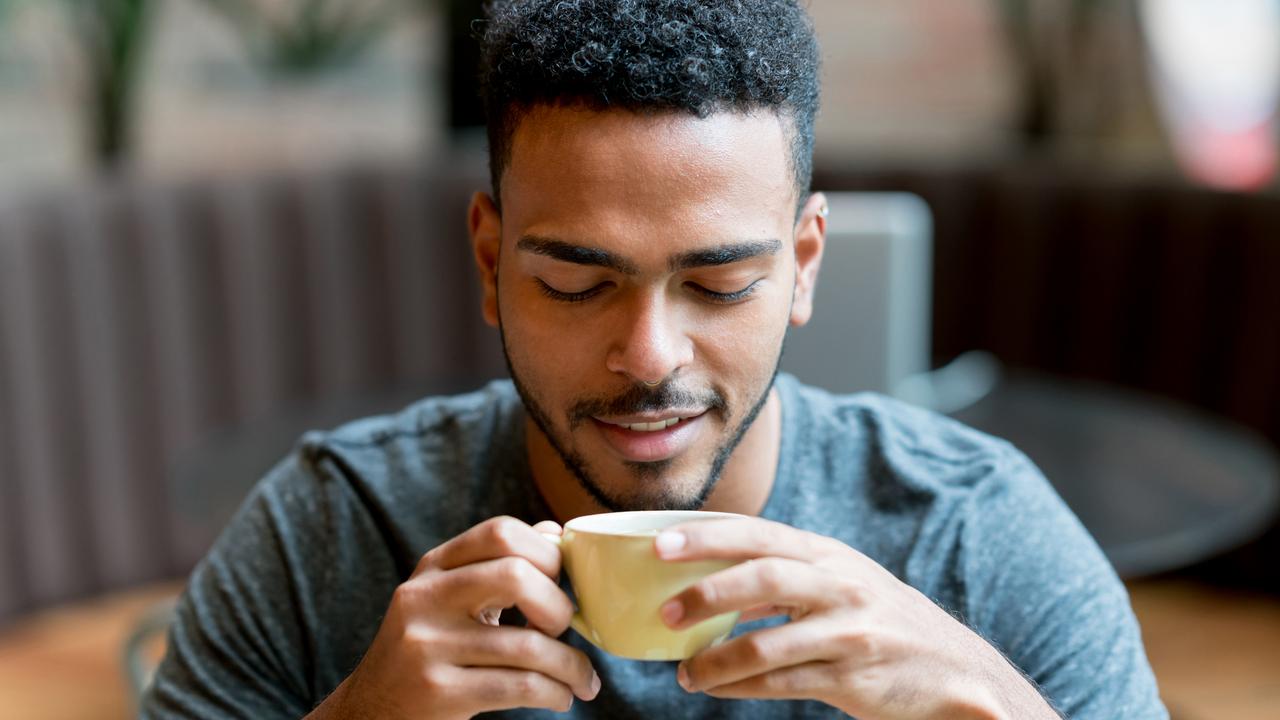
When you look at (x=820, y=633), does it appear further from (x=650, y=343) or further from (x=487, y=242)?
(x=487, y=242)

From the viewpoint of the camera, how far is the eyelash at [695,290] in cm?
113

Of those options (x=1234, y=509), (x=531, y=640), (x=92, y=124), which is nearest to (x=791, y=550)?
(x=531, y=640)

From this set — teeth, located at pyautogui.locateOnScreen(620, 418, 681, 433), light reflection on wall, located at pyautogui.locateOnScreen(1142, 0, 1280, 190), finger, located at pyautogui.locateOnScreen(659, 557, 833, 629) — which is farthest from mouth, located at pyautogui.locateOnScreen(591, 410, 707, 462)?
light reflection on wall, located at pyautogui.locateOnScreen(1142, 0, 1280, 190)

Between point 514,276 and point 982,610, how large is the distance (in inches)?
19.0

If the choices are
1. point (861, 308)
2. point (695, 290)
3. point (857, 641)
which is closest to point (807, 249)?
point (695, 290)

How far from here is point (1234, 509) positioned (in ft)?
6.98

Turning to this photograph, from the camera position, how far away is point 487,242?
127 centimetres

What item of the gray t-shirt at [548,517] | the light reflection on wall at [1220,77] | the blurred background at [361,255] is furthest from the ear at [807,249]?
the light reflection on wall at [1220,77]

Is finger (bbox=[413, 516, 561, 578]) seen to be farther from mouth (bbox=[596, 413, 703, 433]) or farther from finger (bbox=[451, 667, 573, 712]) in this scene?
mouth (bbox=[596, 413, 703, 433])

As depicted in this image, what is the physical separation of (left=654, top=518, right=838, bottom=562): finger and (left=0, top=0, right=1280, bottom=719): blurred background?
75.7 inches

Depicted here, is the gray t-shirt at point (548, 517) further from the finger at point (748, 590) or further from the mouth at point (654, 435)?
the finger at point (748, 590)

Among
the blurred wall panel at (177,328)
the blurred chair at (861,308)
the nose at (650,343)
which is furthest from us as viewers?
the blurred wall panel at (177,328)

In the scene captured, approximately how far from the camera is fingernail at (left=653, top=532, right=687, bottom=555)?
91 centimetres

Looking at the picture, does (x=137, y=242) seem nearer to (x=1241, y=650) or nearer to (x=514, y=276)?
(x=514, y=276)
